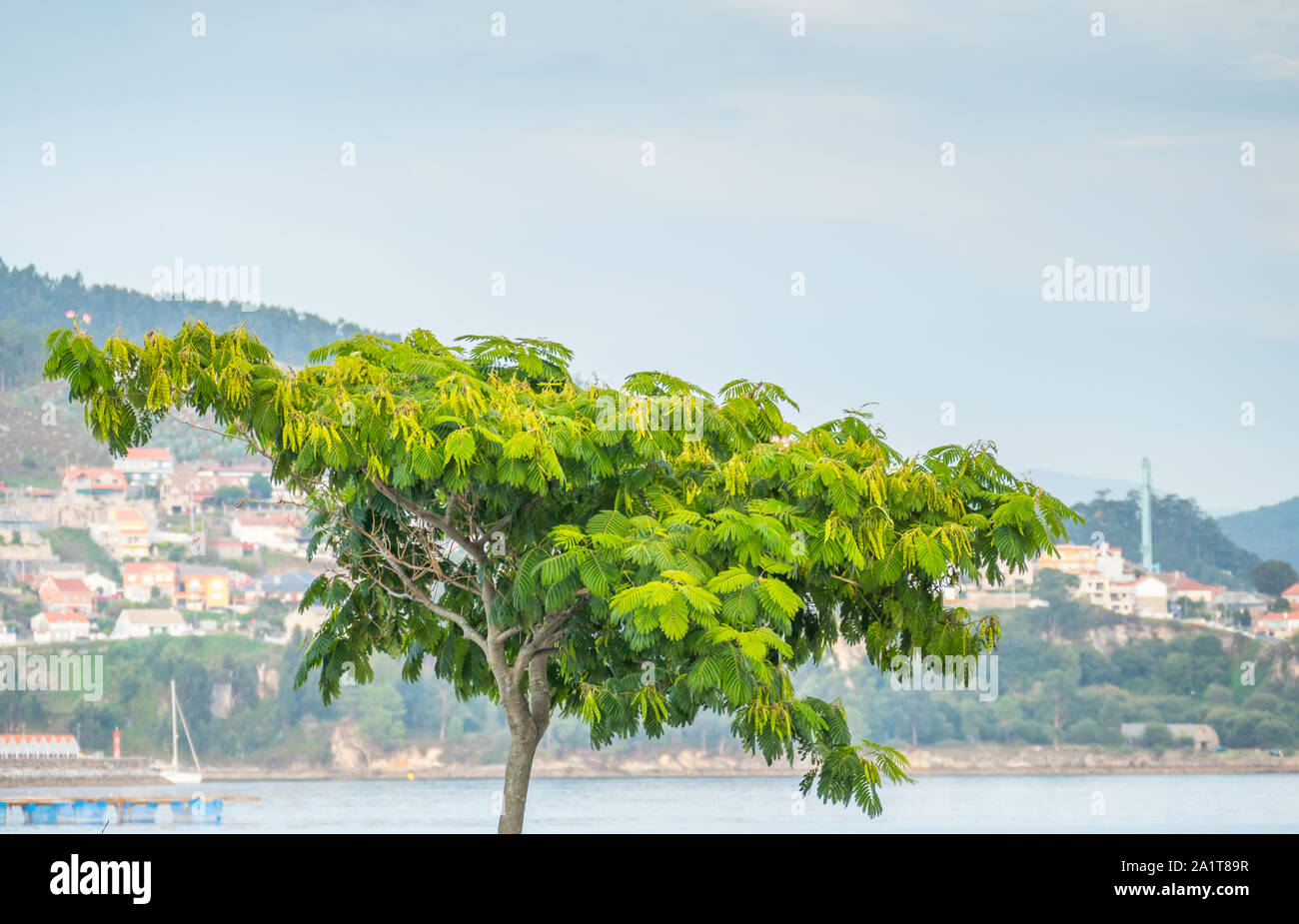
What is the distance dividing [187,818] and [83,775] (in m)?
25.8

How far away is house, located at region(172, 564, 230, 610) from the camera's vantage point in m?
116

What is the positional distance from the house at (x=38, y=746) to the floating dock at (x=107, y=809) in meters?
10.6

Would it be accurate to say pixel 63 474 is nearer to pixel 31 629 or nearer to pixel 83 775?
pixel 31 629

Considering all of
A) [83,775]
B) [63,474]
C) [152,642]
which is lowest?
[83,775]

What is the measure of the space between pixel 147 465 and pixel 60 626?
3497 centimetres

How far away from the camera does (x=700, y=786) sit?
294 feet

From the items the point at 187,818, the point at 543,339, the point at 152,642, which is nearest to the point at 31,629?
the point at 152,642

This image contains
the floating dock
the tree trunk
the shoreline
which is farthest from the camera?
the shoreline

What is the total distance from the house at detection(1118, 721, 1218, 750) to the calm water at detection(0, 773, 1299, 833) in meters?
2.19

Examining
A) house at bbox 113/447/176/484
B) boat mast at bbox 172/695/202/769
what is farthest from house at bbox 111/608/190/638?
house at bbox 113/447/176/484

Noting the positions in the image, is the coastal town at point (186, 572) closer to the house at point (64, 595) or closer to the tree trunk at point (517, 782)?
the house at point (64, 595)

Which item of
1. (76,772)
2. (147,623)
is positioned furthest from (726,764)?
(147,623)

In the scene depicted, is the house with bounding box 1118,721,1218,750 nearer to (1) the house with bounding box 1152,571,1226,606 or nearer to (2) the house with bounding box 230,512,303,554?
(1) the house with bounding box 1152,571,1226,606
